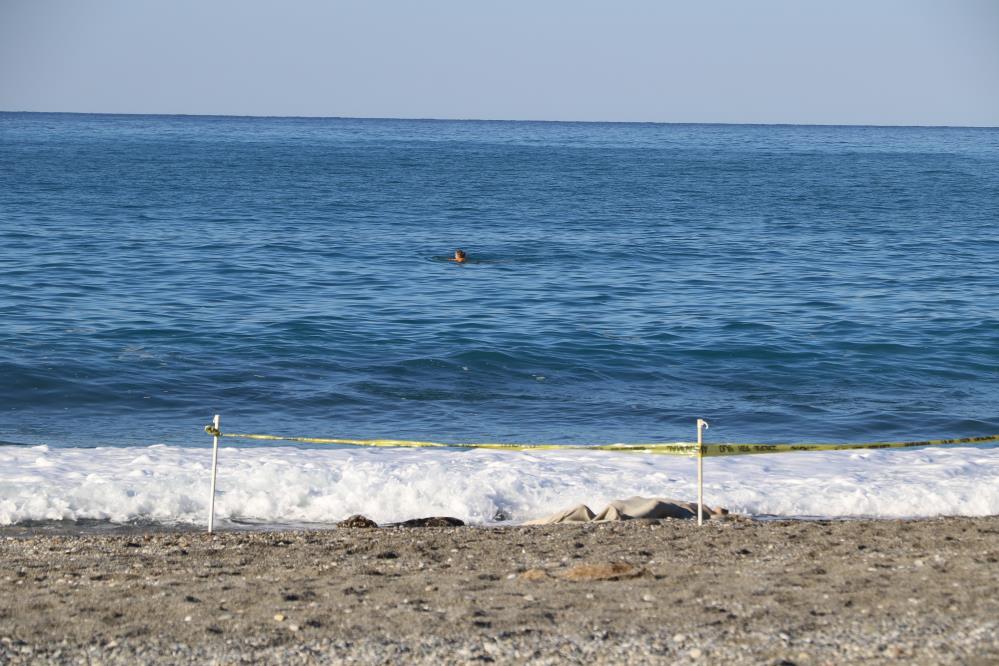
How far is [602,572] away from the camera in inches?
313

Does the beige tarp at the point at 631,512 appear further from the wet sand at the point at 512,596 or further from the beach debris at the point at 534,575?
the beach debris at the point at 534,575

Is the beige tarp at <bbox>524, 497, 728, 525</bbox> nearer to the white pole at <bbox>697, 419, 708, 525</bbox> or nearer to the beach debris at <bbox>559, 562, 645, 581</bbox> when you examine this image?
the white pole at <bbox>697, 419, 708, 525</bbox>

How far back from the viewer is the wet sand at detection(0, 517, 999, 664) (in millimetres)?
6410

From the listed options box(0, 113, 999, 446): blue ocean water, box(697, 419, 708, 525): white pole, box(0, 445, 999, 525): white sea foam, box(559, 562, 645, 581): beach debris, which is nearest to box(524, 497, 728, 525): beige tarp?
box(697, 419, 708, 525): white pole

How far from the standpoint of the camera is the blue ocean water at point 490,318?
1596 cm

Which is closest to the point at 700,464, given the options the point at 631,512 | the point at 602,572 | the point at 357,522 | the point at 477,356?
the point at 631,512

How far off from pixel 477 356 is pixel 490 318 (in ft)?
12.3

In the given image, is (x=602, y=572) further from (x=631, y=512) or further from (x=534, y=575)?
(x=631, y=512)

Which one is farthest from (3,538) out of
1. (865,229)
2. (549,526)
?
(865,229)

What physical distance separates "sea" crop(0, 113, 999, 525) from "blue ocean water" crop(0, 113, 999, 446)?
0.29 feet

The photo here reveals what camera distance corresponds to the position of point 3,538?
9.83 meters

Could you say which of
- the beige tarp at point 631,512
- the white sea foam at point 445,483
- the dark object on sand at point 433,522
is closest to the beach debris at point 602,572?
the beige tarp at point 631,512

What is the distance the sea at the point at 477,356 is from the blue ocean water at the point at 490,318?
0.29 feet

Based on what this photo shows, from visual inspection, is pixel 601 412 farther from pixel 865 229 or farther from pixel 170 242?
pixel 865 229
